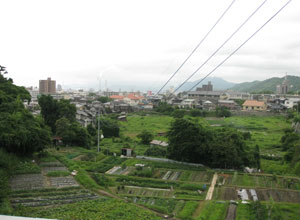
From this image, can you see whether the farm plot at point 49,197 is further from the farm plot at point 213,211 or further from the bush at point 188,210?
the farm plot at point 213,211

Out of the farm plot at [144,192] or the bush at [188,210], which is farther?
the farm plot at [144,192]

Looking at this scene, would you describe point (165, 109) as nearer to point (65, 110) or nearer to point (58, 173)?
point (65, 110)

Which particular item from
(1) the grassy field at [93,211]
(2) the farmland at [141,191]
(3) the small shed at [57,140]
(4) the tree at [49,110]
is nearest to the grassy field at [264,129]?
(2) the farmland at [141,191]

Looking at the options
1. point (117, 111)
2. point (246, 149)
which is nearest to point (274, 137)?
point (246, 149)

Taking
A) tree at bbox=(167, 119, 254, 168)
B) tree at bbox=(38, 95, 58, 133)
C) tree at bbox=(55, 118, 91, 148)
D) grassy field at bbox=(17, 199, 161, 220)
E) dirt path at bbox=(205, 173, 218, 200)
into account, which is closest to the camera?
grassy field at bbox=(17, 199, 161, 220)

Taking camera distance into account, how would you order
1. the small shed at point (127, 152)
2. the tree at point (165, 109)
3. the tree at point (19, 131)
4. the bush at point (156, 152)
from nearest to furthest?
the tree at point (19, 131)
the small shed at point (127, 152)
the bush at point (156, 152)
the tree at point (165, 109)

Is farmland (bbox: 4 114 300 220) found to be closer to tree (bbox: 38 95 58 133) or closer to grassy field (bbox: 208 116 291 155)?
grassy field (bbox: 208 116 291 155)

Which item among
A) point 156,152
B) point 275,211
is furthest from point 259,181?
point 156,152

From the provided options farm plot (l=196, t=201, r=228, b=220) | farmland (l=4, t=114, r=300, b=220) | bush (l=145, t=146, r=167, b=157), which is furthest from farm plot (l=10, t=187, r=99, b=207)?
bush (l=145, t=146, r=167, b=157)

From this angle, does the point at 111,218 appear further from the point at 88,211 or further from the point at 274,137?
the point at 274,137
